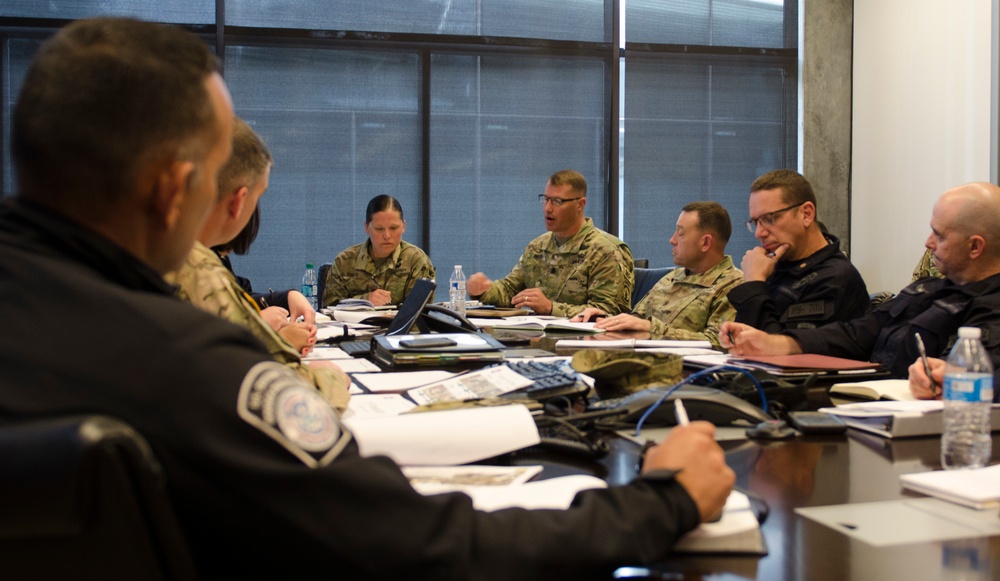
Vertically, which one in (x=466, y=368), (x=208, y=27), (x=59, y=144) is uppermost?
(x=208, y=27)

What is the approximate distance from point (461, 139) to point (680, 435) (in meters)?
5.12

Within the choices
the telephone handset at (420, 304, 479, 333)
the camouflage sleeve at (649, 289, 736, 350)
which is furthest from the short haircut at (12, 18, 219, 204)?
the camouflage sleeve at (649, 289, 736, 350)

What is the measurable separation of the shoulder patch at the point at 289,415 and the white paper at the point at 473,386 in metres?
0.83

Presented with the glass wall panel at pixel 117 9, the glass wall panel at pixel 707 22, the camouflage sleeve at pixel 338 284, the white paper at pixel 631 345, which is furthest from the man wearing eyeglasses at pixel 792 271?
the glass wall panel at pixel 117 9

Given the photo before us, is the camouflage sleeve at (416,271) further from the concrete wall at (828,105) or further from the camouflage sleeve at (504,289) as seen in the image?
the concrete wall at (828,105)

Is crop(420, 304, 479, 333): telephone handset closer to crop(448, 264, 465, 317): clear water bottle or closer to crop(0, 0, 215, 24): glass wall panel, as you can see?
crop(448, 264, 465, 317): clear water bottle

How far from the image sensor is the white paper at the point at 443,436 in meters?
1.12

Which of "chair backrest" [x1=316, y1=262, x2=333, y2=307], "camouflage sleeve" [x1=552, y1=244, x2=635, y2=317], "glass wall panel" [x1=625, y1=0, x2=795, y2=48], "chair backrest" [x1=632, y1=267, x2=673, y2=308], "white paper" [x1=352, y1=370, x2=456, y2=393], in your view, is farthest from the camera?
"glass wall panel" [x1=625, y1=0, x2=795, y2=48]

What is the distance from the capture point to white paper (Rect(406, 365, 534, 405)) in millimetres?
1567

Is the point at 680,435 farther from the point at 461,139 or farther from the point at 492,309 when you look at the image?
the point at 461,139

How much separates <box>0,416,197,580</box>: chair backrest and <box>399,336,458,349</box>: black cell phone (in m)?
1.52

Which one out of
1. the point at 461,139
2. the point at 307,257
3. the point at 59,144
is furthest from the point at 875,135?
the point at 59,144

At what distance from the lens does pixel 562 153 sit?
601 cm

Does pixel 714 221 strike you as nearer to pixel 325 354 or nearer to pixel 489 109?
pixel 325 354
